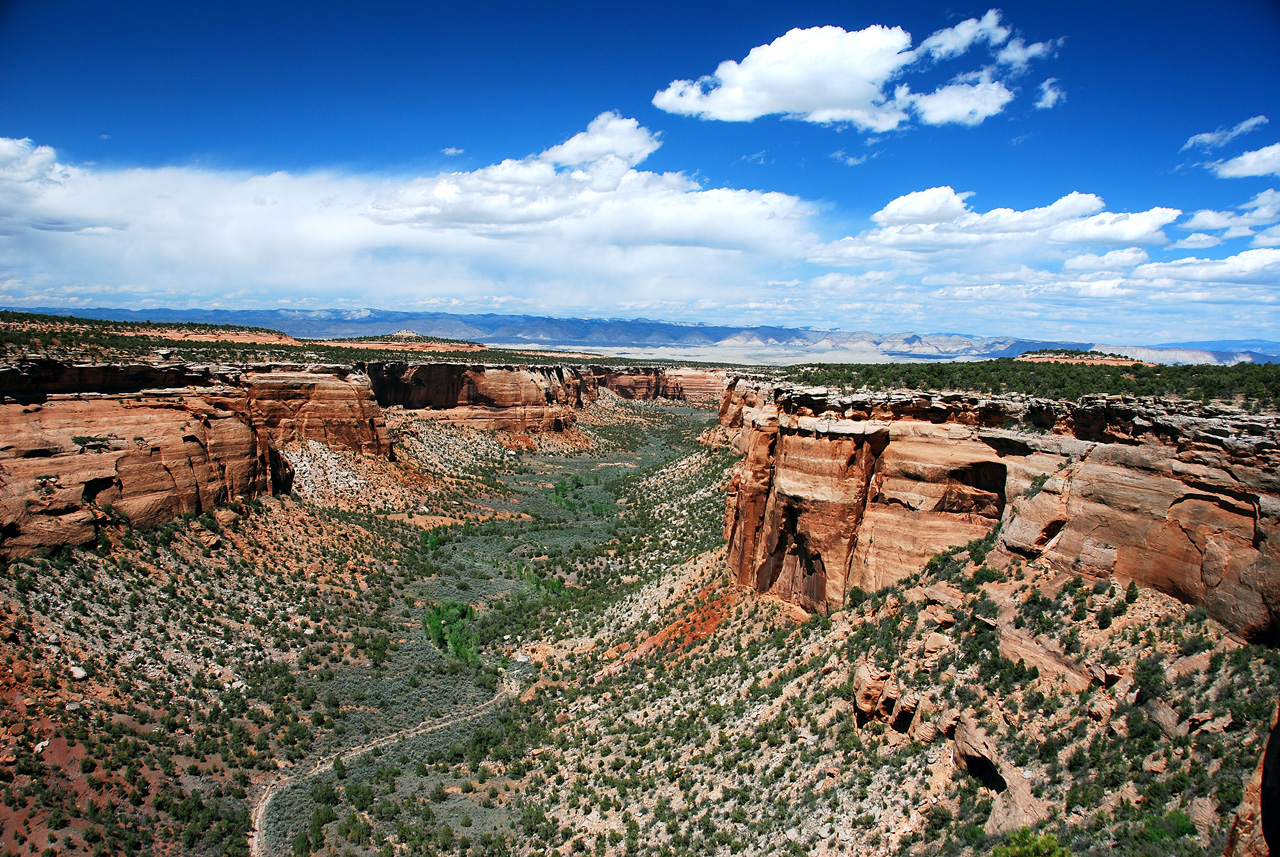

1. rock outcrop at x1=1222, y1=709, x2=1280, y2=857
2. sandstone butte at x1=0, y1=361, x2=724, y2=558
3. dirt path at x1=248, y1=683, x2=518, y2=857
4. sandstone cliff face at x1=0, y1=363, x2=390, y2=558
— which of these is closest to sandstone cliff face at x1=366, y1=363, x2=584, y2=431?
sandstone butte at x1=0, y1=361, x2=724, y2=558

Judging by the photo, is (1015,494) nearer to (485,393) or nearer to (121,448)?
(121,448)

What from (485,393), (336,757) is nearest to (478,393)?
(485,393)

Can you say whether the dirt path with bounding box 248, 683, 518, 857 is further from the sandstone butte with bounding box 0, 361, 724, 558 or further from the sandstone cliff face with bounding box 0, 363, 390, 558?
the sandstone butte with bounding box 0, 361, 724, 558

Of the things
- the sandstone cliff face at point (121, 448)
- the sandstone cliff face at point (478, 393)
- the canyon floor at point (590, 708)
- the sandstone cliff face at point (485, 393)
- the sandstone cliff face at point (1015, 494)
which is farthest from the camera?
the sandstone cliff face at point (485, 393)

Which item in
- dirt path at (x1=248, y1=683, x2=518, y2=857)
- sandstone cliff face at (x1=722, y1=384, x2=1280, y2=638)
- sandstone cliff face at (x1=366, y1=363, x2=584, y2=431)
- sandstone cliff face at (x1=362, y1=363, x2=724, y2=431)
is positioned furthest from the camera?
sandstone cliff face at (x1=362, y1=363, x2=724, y2=431)

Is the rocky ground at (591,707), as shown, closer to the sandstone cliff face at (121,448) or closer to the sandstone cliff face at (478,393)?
the sandstone cliff face at (121,448)

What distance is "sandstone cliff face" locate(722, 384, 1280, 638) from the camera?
14.0 m

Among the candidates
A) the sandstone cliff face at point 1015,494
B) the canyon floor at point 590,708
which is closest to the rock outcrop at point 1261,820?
the canyon floor at point 590,708

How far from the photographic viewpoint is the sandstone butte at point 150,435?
88.5ft

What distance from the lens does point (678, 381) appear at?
14750cm

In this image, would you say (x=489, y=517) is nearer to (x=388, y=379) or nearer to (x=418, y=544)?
(x=418, y=544)

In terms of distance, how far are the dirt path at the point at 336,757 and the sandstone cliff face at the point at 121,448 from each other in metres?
14.3

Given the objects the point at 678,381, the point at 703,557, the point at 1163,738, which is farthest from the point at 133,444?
the point at 678,381

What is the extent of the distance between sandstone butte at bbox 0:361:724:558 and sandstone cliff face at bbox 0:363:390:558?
6cm
